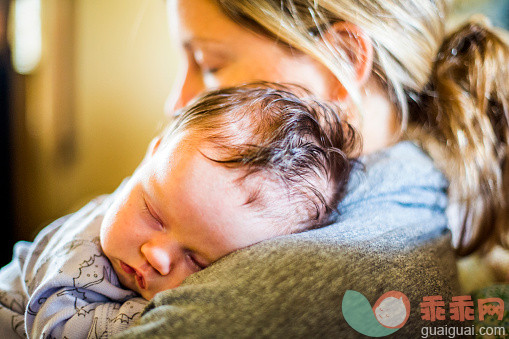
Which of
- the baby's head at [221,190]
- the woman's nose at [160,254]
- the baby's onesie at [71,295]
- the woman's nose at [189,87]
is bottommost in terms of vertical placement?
the baby's onesie at [71,295]

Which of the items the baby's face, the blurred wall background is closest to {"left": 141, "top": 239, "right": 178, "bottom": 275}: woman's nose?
the baby's face

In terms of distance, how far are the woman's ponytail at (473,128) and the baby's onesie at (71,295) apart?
70 centimetres

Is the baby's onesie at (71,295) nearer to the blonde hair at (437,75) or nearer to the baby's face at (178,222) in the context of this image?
the baby's face at (178,222)

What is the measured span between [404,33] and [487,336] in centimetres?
60

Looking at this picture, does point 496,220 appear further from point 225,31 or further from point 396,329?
point 225,31

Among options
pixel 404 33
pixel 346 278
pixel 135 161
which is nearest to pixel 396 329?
pixel 346 278

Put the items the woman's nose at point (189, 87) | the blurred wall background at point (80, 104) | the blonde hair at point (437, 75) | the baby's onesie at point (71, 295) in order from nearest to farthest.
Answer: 1. the baby's onesie at point (71, 295)
2. the blonde hair at point (437, 75)
3. the woman's nose at point (189, 87)
4. the blurred wall background at point (80, 104)

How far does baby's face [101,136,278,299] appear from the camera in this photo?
580 millimetres

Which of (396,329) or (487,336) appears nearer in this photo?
(396,329)

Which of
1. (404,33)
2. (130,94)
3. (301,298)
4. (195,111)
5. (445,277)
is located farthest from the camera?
(130,94)

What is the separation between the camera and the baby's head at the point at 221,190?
23.0 inches

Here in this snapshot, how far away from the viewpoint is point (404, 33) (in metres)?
0.82

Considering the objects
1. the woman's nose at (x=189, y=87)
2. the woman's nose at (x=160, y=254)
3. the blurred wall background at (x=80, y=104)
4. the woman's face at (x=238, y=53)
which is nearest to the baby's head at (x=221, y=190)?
the woman's nose at (x=160, y=254)

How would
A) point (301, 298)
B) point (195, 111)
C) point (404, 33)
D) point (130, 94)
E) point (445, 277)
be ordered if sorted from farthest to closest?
1. point (130, 94)
2. point (404, 33)
3. point (195, 111)
4. point (445, 277)
5. point (301, 298)
